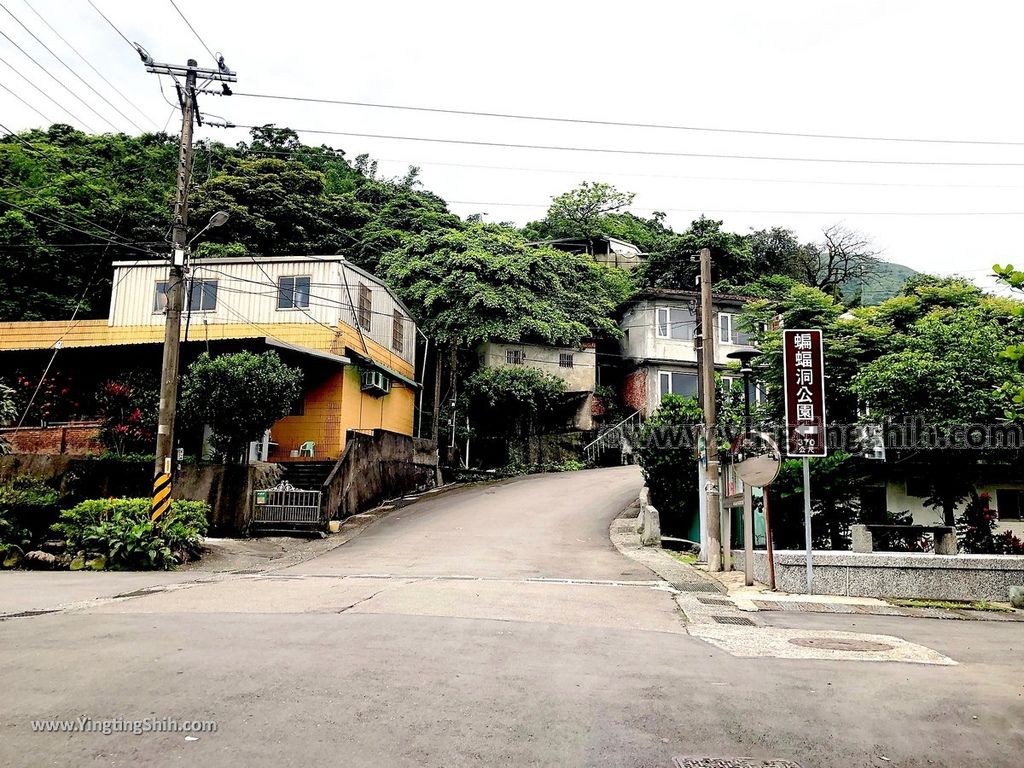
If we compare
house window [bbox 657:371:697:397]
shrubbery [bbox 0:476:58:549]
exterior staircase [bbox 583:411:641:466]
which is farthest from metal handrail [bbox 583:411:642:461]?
shrubbery [bbox 0:476:58:549]

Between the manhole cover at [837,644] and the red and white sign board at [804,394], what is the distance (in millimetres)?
4802

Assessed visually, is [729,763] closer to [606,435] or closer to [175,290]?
[175,290]

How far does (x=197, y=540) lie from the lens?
651 inches

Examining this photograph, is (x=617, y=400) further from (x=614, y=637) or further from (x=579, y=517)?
(x=614, y=637)

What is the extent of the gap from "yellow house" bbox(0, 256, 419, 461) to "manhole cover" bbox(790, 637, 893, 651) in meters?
18.5

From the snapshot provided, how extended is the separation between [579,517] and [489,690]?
55.0ft

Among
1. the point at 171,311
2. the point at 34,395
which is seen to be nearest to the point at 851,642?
the point at 171,311

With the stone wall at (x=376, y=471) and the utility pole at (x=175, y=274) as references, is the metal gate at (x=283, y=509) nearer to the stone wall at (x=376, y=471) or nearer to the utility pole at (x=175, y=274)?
the stone wall at (x=376, y=471)

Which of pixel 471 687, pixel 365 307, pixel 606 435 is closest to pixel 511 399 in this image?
pixel 606 435

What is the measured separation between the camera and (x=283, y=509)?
20109 mm

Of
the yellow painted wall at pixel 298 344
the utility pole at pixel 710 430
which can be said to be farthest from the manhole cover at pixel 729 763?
the yellow painted wall at pixel 298 344

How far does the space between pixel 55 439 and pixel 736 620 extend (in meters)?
20.0

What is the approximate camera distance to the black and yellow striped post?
1611cm

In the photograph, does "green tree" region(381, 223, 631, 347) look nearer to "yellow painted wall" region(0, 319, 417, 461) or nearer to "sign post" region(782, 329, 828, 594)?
"yellow painted wall" region(0, 319, 417, 461)
